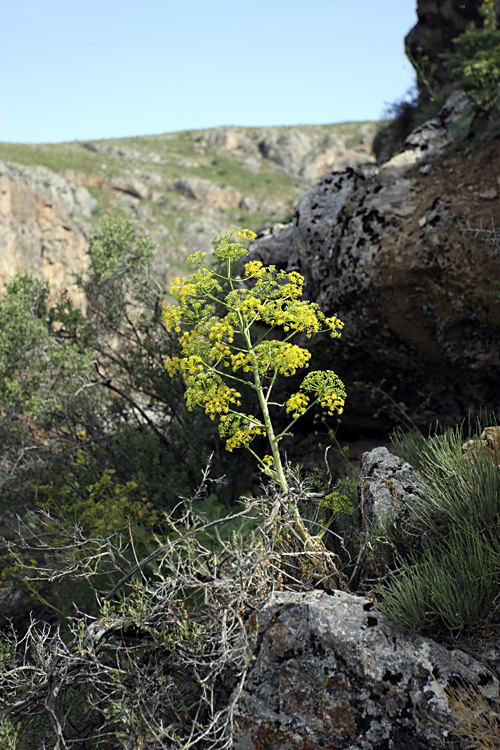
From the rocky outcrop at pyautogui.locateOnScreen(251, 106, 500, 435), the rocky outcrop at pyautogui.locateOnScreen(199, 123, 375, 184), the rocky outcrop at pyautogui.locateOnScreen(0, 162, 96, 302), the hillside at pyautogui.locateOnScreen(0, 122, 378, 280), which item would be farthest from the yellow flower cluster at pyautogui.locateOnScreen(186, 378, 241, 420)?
the rocky outcrop at pyautogui.locateOnScreen(199, 123, 375, 184)

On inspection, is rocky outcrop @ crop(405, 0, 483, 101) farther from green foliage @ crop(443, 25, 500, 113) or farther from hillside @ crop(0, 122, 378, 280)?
hillside @ crop(0, 122, 378, 280)

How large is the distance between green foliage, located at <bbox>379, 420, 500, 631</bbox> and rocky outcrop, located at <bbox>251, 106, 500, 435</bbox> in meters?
2.52

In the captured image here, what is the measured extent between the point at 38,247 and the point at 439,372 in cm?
2813

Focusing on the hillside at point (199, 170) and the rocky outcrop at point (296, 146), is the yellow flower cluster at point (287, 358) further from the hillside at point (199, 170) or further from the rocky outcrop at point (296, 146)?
the rocky outcrop at point (296, 146)

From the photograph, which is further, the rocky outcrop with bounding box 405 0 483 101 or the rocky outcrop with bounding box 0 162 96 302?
the rocky outcrop with bounding box 0 162 96 302

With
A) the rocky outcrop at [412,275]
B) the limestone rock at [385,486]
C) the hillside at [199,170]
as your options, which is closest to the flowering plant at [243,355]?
the limestone rock at [385,486]

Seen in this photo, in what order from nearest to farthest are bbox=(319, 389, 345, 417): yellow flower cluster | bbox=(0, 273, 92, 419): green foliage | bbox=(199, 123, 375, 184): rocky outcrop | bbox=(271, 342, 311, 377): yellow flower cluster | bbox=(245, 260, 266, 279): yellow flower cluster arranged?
bbox=(271, 342, 311, 377): yellow flower cluster, bbox=(319, 389, 345, 417): yellow flower cluster, bbox=(245, 260, 266, 279): yellow flower cluster, bbox=(0, 273, 92, 419): green foliage, bbox=(199, 123, 375, 184): rocky outcrop

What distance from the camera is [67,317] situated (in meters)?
7.88

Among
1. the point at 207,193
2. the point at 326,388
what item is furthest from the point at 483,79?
the point at 207,193

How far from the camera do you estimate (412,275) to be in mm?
5656

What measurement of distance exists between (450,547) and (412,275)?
3602 mm

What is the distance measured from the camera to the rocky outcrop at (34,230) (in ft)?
90.5

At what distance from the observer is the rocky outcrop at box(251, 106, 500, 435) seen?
18.1 feet

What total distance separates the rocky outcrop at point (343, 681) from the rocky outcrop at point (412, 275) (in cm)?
373
